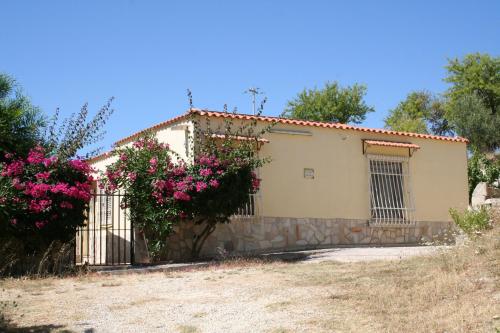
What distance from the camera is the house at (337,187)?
14.2 meters

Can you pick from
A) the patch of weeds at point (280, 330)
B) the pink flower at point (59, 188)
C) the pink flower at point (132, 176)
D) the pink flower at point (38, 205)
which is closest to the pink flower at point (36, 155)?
the pink flower at point (59, 188)

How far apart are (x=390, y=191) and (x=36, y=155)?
29.5 feet

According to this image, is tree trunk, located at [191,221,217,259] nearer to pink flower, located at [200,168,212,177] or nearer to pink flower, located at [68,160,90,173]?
pink flower, located at [200,168,212,177]

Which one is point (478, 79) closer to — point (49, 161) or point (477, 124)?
point (477, 124)

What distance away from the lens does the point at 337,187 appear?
50.9 ft

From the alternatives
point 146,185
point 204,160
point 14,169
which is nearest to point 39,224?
point 14,169

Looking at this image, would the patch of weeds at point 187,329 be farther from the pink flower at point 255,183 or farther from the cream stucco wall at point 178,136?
the cream stucco wall at point 178,136

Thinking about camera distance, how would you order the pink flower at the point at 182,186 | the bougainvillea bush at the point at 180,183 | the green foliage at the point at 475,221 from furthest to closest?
1. the bougainvillea bush at the point at 180,183
2. the pink flower at the point at 182,186
3. the green foliage at the point at 475,221

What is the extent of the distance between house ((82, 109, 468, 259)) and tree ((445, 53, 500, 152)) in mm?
12590

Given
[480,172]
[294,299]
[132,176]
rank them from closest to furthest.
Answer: [294,299], [132,176], [480,172]

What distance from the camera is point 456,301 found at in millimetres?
6645

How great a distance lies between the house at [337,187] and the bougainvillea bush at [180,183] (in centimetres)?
82

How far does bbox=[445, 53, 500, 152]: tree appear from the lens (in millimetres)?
29344

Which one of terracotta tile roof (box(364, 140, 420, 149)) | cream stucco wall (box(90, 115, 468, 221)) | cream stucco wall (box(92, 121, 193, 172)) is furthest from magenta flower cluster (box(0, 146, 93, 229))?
terracotta tile roof (box(364, 140, 420, 149))
